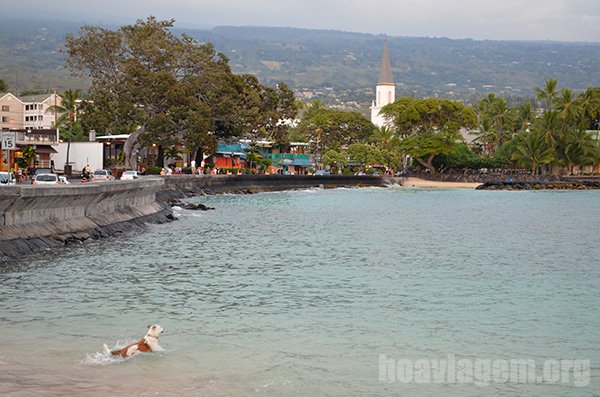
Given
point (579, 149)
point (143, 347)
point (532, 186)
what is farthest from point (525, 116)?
point (143, 347)

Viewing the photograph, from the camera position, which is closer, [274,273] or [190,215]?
[274,273]

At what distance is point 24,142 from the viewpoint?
82.4 metres

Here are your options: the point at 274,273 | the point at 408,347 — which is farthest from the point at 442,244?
the point at 408,347

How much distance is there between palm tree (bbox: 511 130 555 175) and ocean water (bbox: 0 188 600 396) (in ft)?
359

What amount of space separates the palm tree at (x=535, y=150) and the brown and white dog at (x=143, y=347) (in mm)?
136687

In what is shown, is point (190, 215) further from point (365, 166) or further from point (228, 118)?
point (365, 166)

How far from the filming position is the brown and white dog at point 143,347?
611 inches

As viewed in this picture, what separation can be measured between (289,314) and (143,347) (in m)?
5.28

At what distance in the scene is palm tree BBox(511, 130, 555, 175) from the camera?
146 meters

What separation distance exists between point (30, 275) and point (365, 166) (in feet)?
472

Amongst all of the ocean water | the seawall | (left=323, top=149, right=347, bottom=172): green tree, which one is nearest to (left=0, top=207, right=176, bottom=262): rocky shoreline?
the ocean water

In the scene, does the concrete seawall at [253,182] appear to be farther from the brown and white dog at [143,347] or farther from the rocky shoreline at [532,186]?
the brown and white dog at [143,347]

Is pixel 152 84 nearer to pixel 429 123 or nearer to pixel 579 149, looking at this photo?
pixel 429 123

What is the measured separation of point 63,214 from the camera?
35.1 metres
